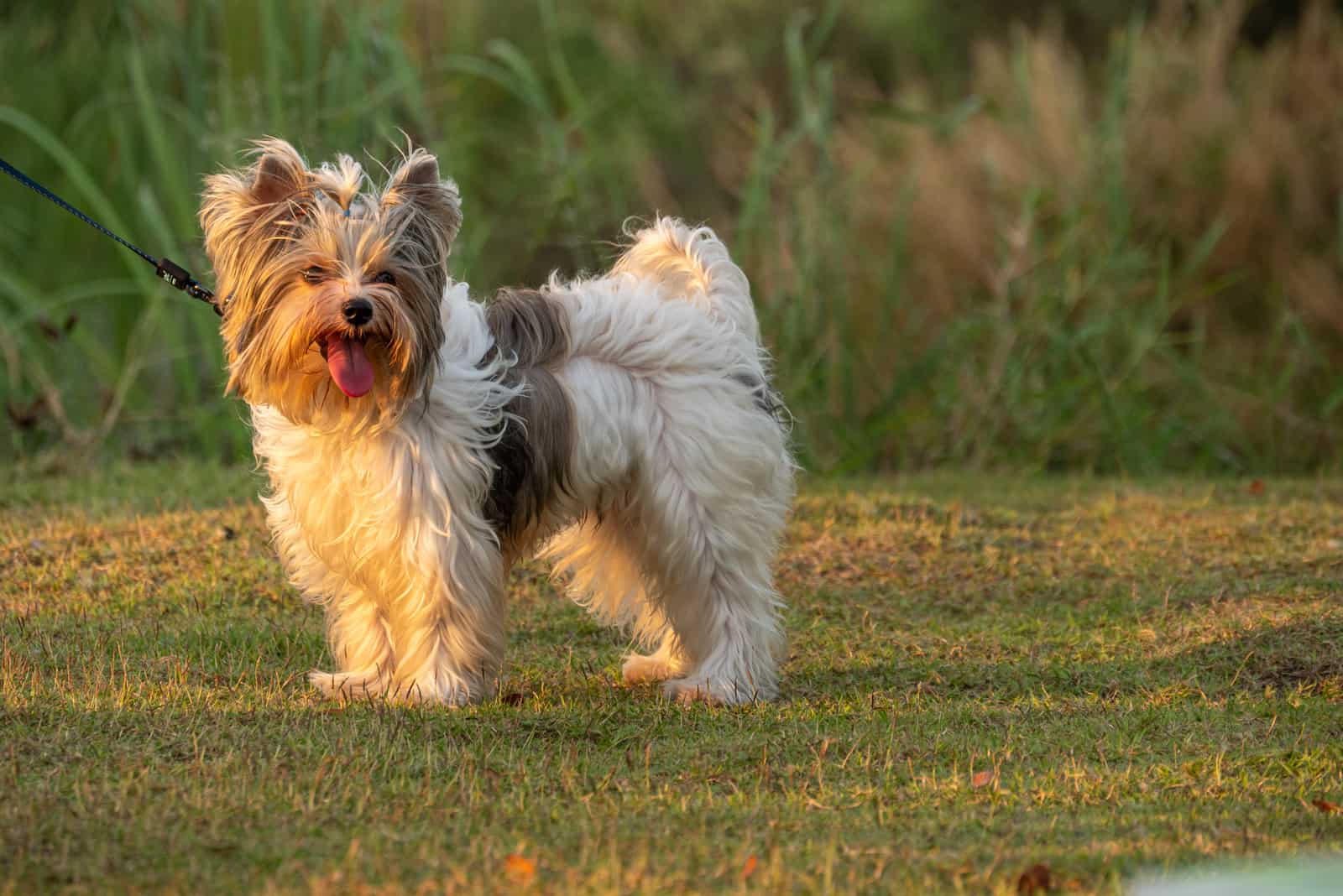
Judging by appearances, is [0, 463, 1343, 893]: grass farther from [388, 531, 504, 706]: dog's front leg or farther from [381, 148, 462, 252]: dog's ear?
[381, 148, 462, 252]: dog's ear

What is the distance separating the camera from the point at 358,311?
17.5 ft

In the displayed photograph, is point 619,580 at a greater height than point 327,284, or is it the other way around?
point 327,284

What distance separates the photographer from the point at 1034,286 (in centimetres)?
1127

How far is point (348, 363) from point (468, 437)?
1.59ft

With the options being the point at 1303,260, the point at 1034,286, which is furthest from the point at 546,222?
the point at 1303,260

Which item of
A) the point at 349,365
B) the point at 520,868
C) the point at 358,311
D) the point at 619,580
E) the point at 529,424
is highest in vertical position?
the point at 358,311

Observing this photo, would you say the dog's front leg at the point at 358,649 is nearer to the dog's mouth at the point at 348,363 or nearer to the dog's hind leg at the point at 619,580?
the dog's hind leg at the point at 619,580

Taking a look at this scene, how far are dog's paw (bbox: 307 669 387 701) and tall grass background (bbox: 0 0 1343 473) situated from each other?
4264mm

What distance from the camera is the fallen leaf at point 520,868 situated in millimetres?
4043

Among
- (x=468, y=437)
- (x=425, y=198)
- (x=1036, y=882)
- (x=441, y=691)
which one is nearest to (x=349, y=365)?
(x=468, y=437)

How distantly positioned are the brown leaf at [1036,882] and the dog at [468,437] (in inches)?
79.8

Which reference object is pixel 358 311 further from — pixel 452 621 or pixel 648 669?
pixel 648 669

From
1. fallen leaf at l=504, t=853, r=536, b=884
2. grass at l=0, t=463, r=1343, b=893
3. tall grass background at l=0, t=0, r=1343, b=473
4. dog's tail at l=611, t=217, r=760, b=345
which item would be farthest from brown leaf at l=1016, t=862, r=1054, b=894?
tall grass background at l=0, t=0, r=1343, b=473

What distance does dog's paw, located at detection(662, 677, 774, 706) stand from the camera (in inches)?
237
